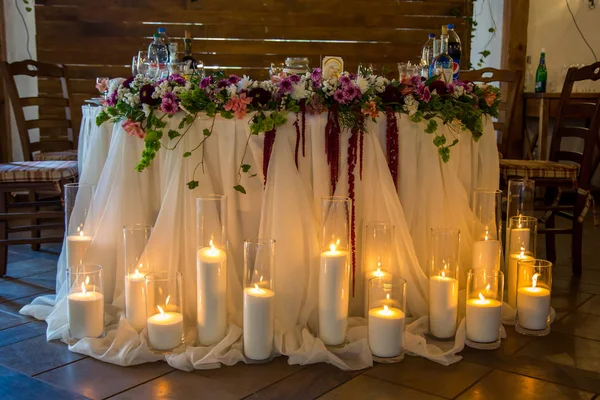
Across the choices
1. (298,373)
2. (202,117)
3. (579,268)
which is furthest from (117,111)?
(579,268)

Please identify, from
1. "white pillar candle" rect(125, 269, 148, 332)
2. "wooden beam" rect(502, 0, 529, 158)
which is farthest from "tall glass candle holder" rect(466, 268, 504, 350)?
"wooden beam" rect(502, 0, 529, 158)

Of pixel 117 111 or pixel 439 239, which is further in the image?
pixel 117 111

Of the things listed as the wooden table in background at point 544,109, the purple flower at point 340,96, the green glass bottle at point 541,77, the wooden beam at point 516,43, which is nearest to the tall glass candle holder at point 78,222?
the purple flower at point 340,96

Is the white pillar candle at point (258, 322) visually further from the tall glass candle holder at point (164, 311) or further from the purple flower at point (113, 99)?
the purple flower at point (113, 99)

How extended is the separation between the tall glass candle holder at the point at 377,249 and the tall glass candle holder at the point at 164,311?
0.64 meters

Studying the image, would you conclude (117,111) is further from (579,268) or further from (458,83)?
(579,268)

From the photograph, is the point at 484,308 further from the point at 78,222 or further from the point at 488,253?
the point at 78,222

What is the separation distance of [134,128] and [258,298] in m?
0.78

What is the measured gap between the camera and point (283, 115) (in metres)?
2.28

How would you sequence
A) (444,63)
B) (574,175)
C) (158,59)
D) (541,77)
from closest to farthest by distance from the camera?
(444,63), (158,59), (574,175), (541,77)

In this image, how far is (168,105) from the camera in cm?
227

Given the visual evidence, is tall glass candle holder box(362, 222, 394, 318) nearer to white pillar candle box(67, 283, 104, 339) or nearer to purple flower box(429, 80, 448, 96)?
purple flower box(429, 80, 448, 96)

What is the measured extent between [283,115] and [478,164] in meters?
0.90

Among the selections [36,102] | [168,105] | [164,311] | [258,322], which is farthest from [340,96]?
[36,102]
